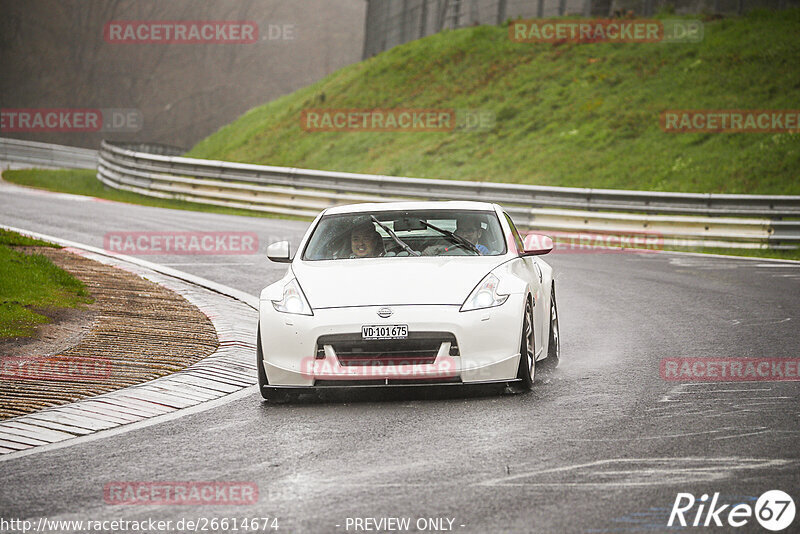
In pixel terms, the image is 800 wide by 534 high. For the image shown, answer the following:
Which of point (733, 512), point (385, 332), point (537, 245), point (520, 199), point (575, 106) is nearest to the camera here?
point (733, 512)

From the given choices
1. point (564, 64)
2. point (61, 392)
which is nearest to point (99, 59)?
point (564, 64)

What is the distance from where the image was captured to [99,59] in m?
91.8

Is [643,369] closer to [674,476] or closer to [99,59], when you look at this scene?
[674,476]

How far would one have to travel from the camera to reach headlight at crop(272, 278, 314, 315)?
7711 mm

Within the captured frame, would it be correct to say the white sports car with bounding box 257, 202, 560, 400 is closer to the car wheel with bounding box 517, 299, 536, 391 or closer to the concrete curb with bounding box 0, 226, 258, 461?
the car wheel with bounding box 517, 299, 536, 391

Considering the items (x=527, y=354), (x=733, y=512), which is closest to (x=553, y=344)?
A: (x=527, y=354)

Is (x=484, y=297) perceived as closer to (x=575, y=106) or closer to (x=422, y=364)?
(x=422, y=364)

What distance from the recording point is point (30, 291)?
11281 millimetres

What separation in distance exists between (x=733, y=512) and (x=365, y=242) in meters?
4.53

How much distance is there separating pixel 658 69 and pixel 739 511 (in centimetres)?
3141

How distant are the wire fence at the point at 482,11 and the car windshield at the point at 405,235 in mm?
28832

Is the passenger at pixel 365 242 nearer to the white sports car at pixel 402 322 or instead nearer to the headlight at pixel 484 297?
the white sports car at pixel 402 322

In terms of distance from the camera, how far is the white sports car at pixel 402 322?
744 centimetres

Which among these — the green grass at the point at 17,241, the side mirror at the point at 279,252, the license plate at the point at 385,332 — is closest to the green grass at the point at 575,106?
the green grass at the point at 17,241
